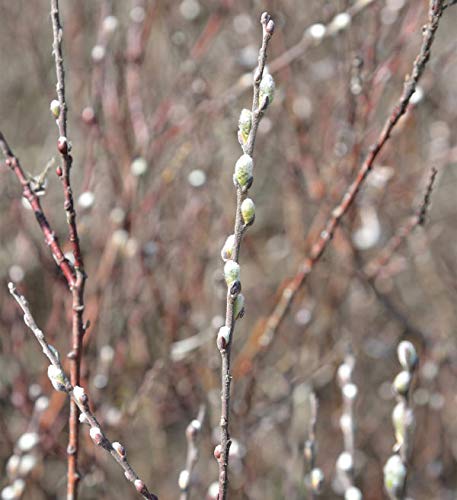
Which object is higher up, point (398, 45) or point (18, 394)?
point (398, 45)

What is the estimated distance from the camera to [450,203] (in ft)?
12.8

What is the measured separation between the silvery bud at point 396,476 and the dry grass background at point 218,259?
0.73 meters

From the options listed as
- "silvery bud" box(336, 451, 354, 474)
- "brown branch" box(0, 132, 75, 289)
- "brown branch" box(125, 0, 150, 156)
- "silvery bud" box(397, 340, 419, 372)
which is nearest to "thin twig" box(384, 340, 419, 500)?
"silvery bud" box(397, 340, 419, 372)

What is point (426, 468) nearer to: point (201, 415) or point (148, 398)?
point (148, 398)

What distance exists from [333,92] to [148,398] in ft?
4.59

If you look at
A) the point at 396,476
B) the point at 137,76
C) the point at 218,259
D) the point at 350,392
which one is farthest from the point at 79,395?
the point at 218,259

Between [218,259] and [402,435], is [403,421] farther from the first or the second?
[218,259]

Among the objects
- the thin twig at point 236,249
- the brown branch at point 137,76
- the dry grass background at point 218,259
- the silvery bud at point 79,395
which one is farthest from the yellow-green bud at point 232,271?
the brown branch at point 137,76

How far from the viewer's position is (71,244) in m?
1.07

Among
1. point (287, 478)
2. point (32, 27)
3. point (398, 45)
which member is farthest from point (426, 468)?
point (32, 27)

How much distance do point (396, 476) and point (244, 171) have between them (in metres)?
0.45

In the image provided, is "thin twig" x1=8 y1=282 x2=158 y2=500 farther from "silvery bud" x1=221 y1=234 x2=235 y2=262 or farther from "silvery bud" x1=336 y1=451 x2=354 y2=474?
"silvery bud" x1=336 y1=451 x2=354 y2=474

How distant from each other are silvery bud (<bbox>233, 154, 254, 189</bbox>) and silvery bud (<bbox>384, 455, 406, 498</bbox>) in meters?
0.42

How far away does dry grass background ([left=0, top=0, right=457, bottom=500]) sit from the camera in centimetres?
205
